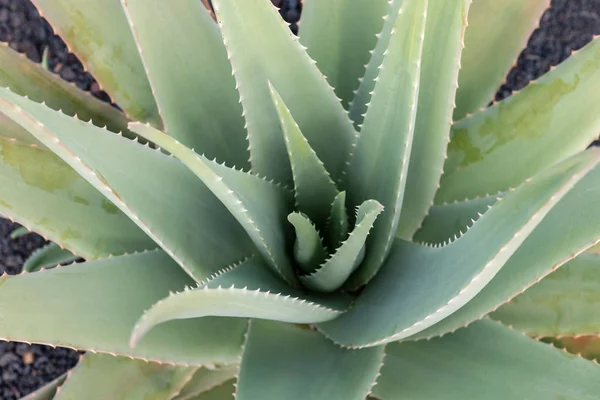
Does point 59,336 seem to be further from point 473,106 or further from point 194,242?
point 473,106

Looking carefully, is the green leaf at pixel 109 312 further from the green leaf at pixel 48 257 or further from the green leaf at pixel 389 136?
the green leaf at pixel 48 257

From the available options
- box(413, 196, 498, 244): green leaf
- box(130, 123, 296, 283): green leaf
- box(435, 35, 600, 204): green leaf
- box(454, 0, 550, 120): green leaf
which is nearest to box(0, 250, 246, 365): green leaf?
box(130, 123, 296, 283): green leaf

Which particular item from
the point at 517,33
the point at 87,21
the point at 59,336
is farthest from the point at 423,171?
the point at 87,21

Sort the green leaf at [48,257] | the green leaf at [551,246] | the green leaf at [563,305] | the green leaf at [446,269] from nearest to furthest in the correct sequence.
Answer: the green leaf at [446,269] < the green leaf at [551,246] < the green leaf at [563,305] < the green leaf at [48,257]

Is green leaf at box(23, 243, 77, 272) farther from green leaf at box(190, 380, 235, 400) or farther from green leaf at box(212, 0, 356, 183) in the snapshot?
green leaf at box(212, 0, 356, 183)

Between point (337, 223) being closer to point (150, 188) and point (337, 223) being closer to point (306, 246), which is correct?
point (306, 246)

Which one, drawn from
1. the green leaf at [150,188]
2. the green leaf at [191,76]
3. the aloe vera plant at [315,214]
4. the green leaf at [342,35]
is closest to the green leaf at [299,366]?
the aloe vera plant at [315,214]

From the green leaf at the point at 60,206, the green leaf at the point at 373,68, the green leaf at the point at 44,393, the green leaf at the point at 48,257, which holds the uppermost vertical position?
the green leaf at the point at 373,68
